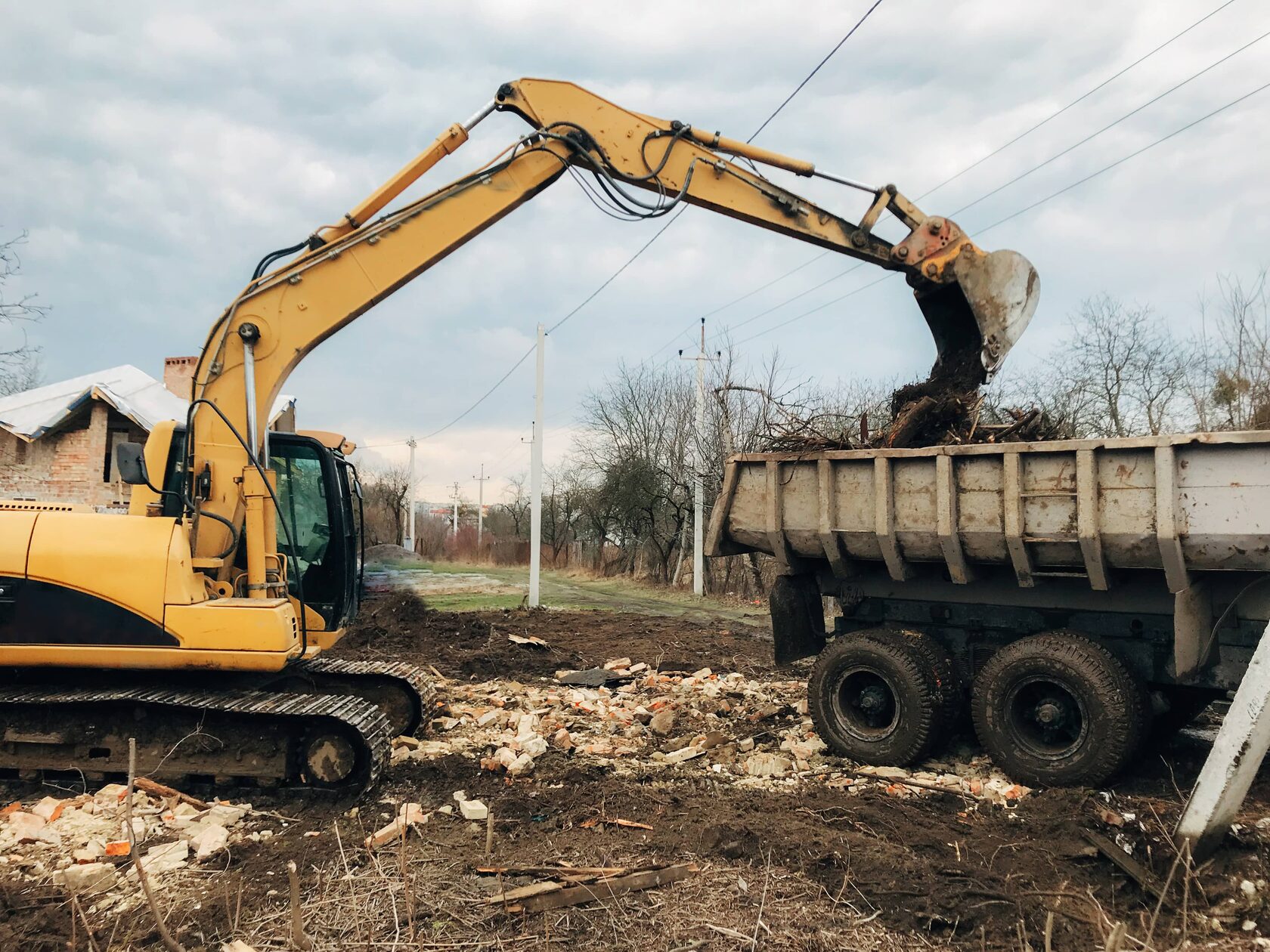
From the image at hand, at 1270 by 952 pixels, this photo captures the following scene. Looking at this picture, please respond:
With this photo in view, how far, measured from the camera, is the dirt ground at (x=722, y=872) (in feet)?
11.9

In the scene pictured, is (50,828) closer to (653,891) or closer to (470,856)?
(470,856)

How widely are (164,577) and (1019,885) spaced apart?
5.08 m

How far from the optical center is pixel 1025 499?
5.55 meters

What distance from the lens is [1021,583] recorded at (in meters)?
5.73

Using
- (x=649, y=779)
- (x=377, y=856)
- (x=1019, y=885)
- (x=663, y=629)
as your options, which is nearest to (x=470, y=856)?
(x=377, y=856)

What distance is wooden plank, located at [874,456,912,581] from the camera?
6.09 metres

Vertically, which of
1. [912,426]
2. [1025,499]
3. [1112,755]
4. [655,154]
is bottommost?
[1112,755]

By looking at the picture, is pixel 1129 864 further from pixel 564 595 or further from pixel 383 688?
pixel 564 595

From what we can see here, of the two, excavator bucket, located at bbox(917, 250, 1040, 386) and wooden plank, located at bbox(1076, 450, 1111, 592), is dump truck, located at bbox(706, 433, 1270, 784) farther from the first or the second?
excavator bucket, located at bbox(917, 250, 1040, 386)

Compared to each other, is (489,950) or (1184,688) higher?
(1184,688)

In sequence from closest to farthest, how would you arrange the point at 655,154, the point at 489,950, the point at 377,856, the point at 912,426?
the point at 489,950
the point at 377,856
the point at 912,426
the point at 655,154

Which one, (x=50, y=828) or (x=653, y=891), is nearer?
(x=653, y=891)

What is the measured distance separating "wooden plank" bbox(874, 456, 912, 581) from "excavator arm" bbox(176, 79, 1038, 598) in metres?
1.40

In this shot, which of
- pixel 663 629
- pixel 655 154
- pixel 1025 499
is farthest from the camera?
pixel 663 629
